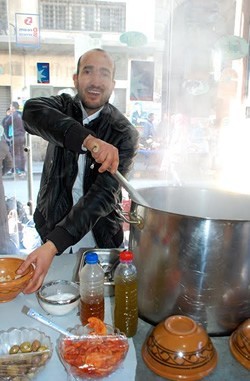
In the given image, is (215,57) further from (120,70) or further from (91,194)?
(91,194)

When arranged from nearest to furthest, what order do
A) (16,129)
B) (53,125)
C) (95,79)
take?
(53,125)
(95,79)
(16,129)

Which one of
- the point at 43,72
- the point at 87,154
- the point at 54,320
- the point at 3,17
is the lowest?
the point at 54,320

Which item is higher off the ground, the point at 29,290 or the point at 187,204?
the point at 187,204

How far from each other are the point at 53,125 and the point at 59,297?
57cm

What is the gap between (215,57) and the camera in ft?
9.15

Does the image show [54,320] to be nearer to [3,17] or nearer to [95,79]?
[95,79]

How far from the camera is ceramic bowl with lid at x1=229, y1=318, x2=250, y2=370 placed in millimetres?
747

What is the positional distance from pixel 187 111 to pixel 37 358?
2540mm

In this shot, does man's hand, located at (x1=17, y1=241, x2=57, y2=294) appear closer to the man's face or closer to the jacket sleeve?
the jacket sleeve

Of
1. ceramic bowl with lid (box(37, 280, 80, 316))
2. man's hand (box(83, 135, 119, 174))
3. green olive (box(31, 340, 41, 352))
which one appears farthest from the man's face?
green olive (box(31, 340, 41, 352))

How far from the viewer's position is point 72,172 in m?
1.56

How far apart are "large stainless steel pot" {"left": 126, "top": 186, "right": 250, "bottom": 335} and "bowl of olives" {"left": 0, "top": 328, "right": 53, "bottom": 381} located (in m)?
0.27

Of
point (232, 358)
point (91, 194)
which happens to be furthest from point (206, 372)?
point (91, 194)

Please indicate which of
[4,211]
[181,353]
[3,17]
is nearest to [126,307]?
[181,353]
